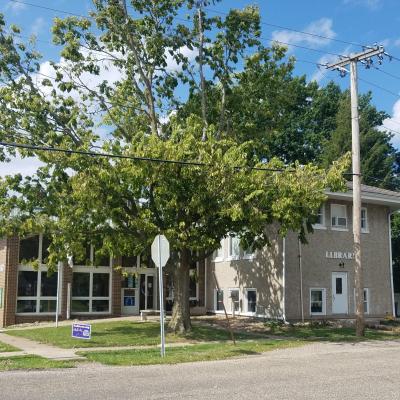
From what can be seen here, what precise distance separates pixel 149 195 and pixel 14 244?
10660 millimetres

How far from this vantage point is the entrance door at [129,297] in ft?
101

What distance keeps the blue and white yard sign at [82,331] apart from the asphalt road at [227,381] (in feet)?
10.0

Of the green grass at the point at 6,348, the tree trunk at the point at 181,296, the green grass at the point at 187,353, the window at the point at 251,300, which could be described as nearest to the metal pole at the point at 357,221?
the green grass at the point at 187,353

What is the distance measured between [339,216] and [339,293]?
366 cm

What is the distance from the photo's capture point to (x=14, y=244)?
27.6 metres

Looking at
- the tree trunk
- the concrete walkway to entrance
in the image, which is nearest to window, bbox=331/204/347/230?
the tree trunk

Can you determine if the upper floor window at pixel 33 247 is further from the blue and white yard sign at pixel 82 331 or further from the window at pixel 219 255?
the blue and white yard sign at pixel 82 331

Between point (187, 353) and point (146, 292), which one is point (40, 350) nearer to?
point (187, 353)

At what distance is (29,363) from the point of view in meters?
13.9

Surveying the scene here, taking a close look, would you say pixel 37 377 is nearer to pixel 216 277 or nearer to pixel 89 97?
pixel 89 97

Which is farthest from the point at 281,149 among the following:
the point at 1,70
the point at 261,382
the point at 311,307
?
the point at 261,382

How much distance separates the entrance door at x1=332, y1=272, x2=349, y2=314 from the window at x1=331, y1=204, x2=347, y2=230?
7.50 feet

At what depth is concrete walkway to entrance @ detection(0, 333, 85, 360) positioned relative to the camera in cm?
1520

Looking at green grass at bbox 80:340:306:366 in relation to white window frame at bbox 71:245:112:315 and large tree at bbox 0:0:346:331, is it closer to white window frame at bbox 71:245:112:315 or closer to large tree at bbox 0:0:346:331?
large tree at bbox 0:0:346:331
